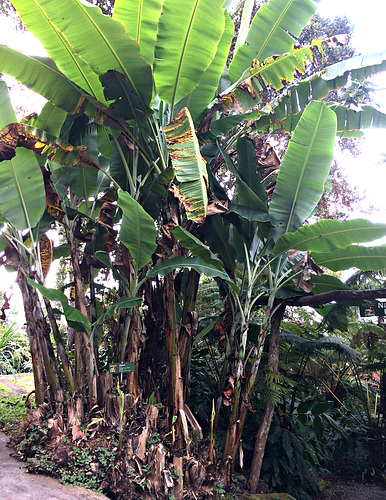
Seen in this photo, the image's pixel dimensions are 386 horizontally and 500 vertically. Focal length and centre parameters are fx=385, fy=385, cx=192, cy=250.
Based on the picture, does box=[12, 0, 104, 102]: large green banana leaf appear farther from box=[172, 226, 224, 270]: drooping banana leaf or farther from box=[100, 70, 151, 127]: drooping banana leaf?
box=[172, 226, 224, 270]: drooping banana leaf

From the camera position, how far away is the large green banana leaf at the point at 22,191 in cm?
433

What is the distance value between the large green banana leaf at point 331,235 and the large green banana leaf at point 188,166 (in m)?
1.13

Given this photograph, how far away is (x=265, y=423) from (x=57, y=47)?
4.80m

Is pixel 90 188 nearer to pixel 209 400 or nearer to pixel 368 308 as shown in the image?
pixel 209 400

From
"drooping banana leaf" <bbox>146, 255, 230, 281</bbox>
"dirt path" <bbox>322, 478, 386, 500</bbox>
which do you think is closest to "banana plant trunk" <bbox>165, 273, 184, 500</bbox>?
"drooping banana leaf" <bbox>146, 255, 230, 281</bbox>

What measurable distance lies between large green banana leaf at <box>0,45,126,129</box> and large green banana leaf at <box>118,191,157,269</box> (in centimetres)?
129

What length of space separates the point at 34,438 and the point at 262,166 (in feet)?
13.9

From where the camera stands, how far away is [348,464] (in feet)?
20.1

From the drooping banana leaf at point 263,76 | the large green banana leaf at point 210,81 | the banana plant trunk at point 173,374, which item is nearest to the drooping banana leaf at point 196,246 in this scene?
the banana plant trunk at point 173,374

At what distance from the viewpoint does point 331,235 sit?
13.5 feet

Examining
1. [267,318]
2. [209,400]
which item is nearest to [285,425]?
[209,400]

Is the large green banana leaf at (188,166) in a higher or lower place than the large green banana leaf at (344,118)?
lower

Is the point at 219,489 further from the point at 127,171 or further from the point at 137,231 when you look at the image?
the point at 127,171

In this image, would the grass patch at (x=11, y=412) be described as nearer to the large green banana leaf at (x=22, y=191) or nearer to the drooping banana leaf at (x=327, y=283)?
the large green banana leaf at (x=22, y=191)
